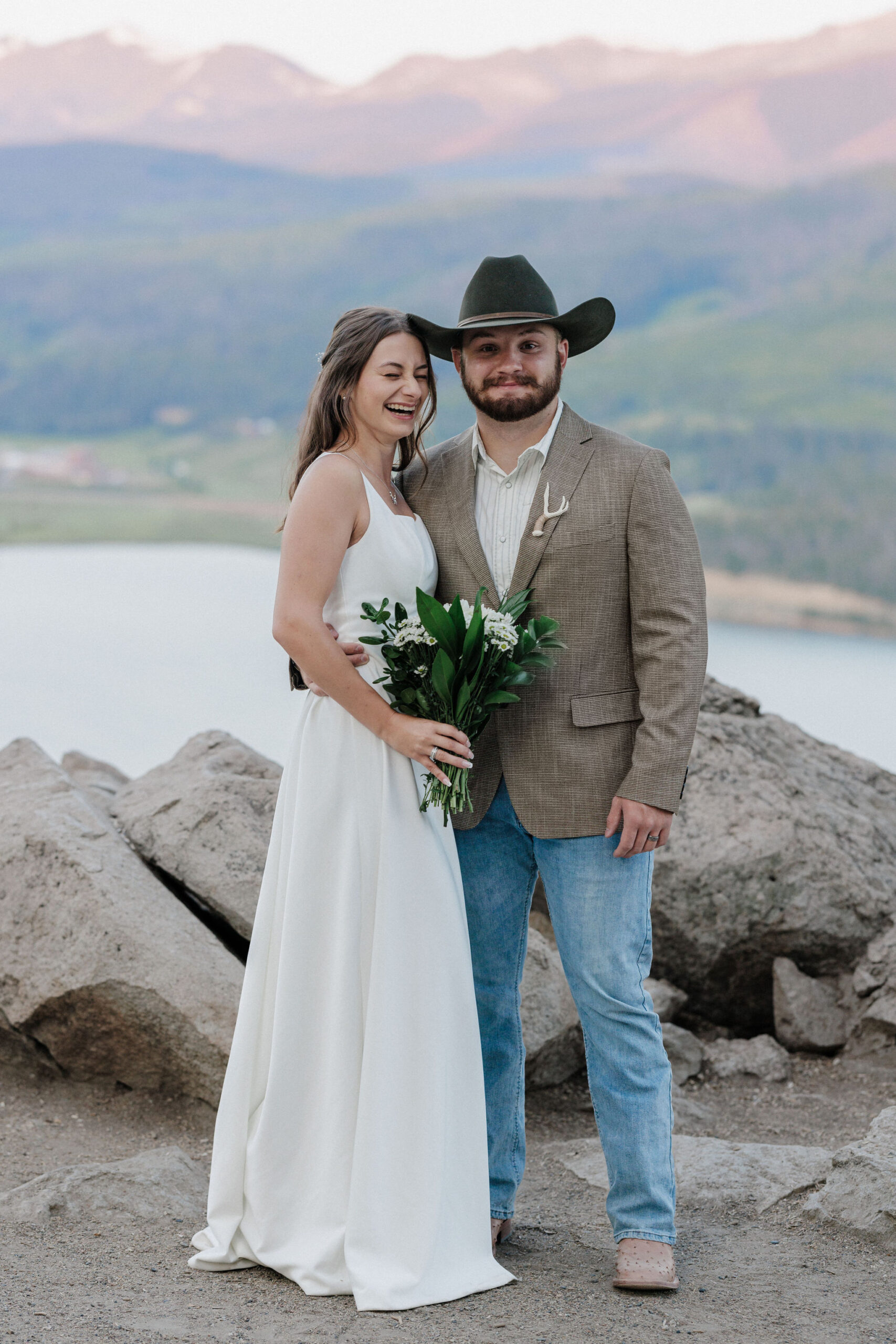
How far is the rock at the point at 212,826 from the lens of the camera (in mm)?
3834

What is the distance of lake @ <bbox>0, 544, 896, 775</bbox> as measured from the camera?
938cm

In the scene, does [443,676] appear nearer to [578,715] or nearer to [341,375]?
[578,715]

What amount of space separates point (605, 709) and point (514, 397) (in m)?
0.73

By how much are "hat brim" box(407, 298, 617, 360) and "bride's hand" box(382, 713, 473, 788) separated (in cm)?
89

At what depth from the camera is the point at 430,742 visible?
2.42m

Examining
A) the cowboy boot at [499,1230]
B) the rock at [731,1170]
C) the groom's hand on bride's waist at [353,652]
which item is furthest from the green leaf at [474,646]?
the rock at [731,1170]

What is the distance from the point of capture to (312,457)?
268 centimetres

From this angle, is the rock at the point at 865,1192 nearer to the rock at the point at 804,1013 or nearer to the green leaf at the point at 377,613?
the rock at the point at 804,1013

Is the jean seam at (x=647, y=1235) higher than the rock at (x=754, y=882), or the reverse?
the rock at (x=754, y=882)

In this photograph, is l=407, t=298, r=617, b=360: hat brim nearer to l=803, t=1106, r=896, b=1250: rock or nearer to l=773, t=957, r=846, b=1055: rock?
l=803, t=1106, r=896, b=1250: rock

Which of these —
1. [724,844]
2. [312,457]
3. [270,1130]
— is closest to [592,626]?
[312,457]

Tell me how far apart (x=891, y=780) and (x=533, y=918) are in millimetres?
1780

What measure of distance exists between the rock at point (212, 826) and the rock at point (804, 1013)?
1.92 meters

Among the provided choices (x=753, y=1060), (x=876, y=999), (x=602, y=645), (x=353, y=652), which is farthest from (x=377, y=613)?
Answer: (x=876, y=999)
